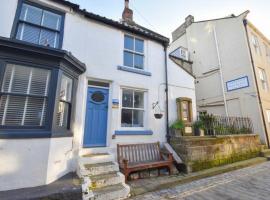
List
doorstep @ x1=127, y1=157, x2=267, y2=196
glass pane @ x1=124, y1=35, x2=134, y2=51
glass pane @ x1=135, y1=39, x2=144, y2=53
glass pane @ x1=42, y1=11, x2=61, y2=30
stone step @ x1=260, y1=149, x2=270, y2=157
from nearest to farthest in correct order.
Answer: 1. doorstep @ x1=127, y1=157, x2=267, y2=196
2. glass pane @ x1=42, y1=11, x2=61, y2=30
3. glass pane @ x1=124, y1=35, x2=134, y2=51
4. glass pane @ x1=135, y1=39, x2=144, y2=53
5. stone step @ x1=260, y1=149, x2=270, y2=157

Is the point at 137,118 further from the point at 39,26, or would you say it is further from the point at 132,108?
the point at 39,26

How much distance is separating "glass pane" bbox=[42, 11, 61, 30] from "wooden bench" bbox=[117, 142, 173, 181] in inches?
193

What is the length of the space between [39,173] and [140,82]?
4804 millimetres

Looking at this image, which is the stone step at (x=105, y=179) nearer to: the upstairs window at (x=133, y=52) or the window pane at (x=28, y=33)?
the upstairs window at (x=133, y=52)

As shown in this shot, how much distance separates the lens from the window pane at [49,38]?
5.22 meters

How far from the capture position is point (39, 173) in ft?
13.0

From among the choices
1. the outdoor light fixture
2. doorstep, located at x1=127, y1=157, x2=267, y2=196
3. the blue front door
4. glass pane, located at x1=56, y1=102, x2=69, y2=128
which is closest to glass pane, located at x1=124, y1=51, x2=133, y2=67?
the blue front door

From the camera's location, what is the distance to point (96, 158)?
5047 millimetres

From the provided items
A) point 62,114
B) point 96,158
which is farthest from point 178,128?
point 62,114

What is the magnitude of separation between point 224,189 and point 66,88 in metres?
5.71

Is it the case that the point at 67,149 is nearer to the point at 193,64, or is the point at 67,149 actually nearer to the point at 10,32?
the point at 10,32

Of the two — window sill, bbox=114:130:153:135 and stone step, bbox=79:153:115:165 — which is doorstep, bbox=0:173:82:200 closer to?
stone step, bbox=79:153:115:165

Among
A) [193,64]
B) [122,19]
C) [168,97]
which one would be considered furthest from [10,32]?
[193,64]

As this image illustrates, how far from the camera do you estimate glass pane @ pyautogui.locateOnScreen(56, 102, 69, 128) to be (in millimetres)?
4766
